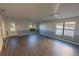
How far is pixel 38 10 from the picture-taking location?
1381 mm

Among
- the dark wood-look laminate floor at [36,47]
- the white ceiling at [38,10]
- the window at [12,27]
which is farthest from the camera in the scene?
the window at [12,27]

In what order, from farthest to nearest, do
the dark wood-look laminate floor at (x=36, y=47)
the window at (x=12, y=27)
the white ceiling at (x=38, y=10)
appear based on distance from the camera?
the window at (x=12, y=27), the dark wood-look laminate floor at (x=36, y=47), the white ceiling at (x=38, y=10)

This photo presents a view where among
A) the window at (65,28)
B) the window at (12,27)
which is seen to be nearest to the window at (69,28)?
the window at (65,28)

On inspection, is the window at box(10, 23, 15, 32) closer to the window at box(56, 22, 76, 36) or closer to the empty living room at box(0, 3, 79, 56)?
the empty living room at box(0, 3, 79, 56)

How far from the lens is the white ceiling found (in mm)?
1233

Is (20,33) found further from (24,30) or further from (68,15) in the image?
(68,15)

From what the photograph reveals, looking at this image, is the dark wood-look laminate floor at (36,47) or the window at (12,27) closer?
the dark wood-look laminate floor at (36,47)

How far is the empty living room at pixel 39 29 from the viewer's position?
129cm

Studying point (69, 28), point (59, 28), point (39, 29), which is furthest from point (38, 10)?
point (69, 28)

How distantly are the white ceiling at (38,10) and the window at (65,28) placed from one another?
14cm

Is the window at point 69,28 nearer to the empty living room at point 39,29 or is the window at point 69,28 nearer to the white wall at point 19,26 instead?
the empty living room at point 39,29

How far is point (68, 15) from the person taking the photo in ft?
4.44

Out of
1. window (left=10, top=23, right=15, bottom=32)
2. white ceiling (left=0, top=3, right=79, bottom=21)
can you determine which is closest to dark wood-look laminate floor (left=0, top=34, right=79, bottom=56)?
window (left=10, top=23, right=15, bottom=32)

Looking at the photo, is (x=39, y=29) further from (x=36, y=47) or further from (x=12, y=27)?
(x=12, y=27)
